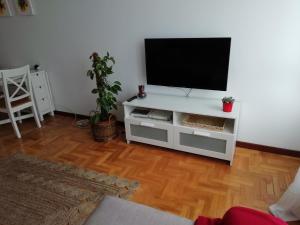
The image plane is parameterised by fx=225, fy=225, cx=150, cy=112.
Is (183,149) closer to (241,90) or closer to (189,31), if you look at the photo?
(241,90)

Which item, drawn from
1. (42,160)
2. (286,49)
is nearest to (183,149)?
(286,49)

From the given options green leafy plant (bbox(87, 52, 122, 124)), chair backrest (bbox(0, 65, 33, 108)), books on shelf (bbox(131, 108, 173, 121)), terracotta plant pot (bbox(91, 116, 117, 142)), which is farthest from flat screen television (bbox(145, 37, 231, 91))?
chair backrest (bbox(0, 65, 33, 108))

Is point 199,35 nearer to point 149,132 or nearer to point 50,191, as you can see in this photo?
point 149,132

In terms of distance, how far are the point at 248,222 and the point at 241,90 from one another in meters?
1.63

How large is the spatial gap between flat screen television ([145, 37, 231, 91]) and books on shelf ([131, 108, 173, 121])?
0.31 metres

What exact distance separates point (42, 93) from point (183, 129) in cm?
220

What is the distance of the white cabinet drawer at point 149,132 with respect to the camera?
231 cm

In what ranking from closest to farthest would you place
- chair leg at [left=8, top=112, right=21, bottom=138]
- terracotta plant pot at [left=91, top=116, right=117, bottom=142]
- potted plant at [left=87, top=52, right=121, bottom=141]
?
potted plant at [left=87, top=52, right=121, bottom=141] → terracotta plant pot at [left=91, top=116, right=117, bottom=142] → chair leg at [left=8, top=112, right=21, bottom=138]

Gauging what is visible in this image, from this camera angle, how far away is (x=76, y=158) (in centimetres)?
237

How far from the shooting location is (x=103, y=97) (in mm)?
2494

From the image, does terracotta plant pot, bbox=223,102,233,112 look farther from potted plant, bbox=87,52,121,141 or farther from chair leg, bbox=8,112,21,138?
chair leg, bbox=8,112,21,138

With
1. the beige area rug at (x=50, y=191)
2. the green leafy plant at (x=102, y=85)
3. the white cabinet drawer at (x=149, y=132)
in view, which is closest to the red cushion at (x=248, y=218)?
the beige area rug at (x=50, y=191)

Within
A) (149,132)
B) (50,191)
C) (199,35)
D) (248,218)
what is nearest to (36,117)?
(50,191)

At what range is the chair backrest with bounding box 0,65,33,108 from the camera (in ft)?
8.57
